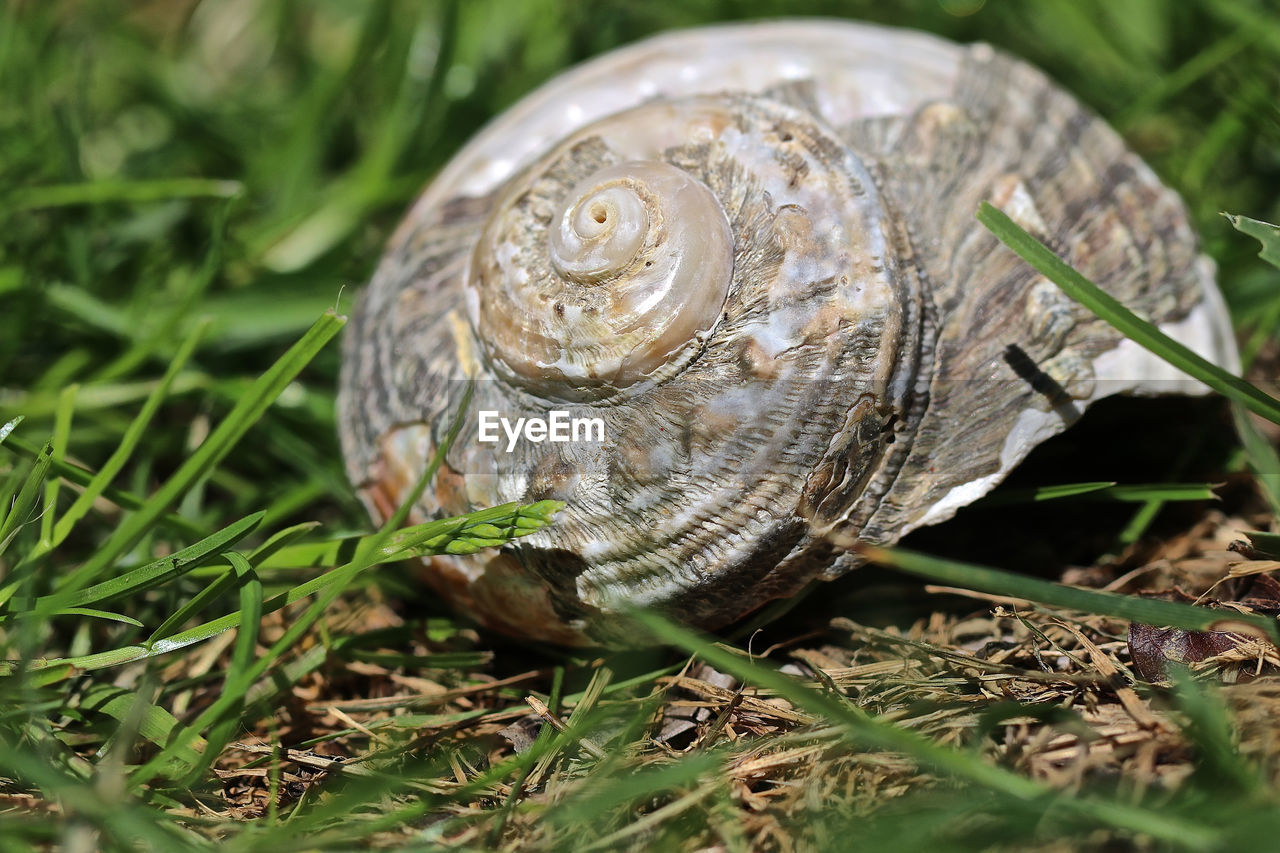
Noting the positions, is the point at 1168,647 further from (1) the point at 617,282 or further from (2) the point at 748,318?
(1) the point at 617,282

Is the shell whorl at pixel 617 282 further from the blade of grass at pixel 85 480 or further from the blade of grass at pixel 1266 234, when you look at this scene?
the blade of grass at pixel 1266 234

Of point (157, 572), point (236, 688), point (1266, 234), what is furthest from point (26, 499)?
point (1266, 234)

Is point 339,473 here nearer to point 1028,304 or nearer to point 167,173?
point 167,173

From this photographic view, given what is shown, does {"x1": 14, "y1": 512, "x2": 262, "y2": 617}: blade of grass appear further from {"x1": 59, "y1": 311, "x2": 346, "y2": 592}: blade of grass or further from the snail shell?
the snail shell

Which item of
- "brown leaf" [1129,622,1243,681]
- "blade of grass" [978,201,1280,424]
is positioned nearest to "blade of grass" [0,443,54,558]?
"blade of grass" [978,201,1280,424]

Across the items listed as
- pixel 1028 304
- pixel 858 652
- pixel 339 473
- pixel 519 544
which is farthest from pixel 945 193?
pixel 339 473

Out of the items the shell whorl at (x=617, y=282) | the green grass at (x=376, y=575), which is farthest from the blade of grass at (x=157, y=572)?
the shell whorl at (x=617, y=282)
